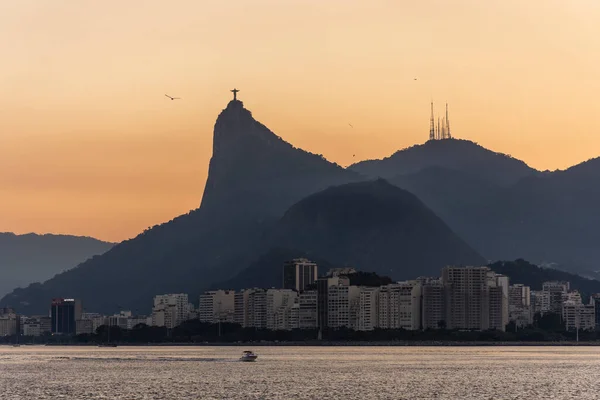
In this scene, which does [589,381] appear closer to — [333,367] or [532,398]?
[532,398]

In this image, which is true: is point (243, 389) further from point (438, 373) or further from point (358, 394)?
point (438, 373)

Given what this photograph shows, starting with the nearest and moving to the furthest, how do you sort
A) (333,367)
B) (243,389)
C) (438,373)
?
(243,389) → (438,373) → (333,367)

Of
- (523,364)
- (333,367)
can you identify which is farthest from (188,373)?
(523,364)

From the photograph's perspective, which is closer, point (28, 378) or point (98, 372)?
point (28, 378)

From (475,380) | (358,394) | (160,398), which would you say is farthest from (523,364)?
(160,398)

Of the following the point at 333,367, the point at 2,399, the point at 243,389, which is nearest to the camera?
the point at 2,399

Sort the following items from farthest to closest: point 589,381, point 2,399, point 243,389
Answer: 1. point 589,381
2. point 243,389
3. point 2,399

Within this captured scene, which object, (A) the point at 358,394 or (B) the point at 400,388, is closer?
(A) the point at 358,394

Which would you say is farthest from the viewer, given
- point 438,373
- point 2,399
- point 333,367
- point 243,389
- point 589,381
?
point 333,367
